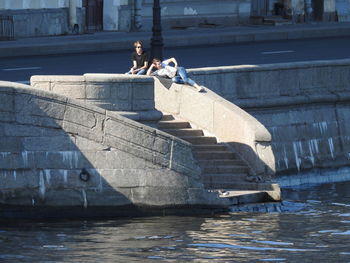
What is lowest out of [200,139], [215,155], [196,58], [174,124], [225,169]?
[225,169]

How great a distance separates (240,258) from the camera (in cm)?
2298

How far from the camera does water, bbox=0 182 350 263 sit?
2302 cm

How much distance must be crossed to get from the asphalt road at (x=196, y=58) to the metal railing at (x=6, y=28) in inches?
147

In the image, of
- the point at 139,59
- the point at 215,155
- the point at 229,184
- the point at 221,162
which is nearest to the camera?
the point at 229,184

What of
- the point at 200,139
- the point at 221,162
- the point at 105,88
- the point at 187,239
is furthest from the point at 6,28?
the point at 187,239

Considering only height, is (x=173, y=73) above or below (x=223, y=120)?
above

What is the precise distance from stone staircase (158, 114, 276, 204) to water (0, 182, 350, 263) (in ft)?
1.99

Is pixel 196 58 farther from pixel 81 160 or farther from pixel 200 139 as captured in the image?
pixel 81 160

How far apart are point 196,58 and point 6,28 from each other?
7387 millimetres

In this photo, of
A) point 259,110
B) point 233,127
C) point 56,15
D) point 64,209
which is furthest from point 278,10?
point 64,209

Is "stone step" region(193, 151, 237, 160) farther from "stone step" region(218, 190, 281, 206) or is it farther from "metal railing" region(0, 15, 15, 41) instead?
"metal railing" region(0, 15, 15, 41)

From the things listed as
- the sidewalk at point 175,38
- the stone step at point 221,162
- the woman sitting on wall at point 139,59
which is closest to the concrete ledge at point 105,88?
the stone step at point 221,162

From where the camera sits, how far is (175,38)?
46219mm

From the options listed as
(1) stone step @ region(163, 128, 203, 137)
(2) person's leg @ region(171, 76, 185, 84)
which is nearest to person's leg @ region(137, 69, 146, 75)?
(2) person's leg @ region(171, 76, 185, 84)
